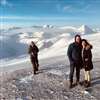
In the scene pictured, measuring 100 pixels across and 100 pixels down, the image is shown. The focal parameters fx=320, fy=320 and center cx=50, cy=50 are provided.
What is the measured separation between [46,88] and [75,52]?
238cm

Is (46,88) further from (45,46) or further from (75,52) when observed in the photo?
(45,46)

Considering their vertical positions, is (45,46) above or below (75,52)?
below

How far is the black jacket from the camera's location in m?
13.4

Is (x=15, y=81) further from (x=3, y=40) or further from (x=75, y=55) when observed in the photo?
(x=3, y=40)

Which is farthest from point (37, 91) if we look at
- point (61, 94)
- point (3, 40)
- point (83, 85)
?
point (3, 40)

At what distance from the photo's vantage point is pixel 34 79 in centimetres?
1656

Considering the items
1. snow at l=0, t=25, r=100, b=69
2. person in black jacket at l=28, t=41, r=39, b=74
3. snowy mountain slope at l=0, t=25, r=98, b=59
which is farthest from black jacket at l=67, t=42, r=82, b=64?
snowy mountain slope at l=0, t=25, r=98, b=59

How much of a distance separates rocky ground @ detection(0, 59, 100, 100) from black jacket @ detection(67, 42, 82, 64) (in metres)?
1.39

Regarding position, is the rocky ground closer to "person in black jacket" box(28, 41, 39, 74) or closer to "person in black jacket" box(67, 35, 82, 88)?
"person in black jacket" box(28, 41, 39, 74)

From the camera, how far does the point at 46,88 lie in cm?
1463

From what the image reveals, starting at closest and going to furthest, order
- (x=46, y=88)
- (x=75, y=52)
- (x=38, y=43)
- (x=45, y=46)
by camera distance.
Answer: (x=75, y=52)
(x=46, y=88)
(x=45, y=46)
(x=38, y=43)

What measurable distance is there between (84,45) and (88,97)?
87.0 inches

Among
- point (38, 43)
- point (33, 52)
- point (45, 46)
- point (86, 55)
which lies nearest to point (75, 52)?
point (86, 55)

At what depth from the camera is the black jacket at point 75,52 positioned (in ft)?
44.0
